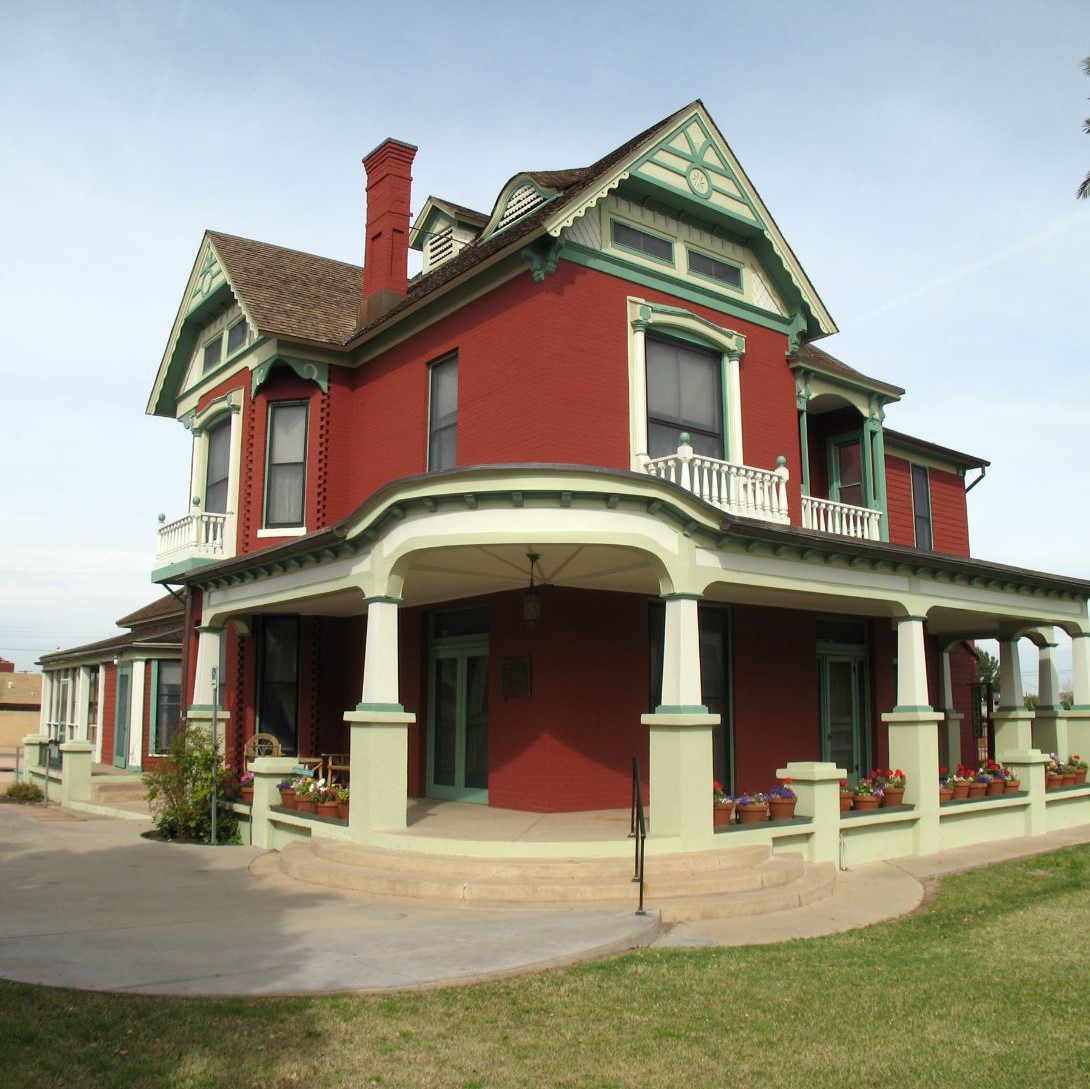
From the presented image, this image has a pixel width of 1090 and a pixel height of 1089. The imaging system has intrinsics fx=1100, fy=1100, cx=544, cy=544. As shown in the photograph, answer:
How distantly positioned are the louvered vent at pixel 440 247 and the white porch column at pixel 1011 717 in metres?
11.6

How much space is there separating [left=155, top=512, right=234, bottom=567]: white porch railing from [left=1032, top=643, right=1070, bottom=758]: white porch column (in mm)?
13380

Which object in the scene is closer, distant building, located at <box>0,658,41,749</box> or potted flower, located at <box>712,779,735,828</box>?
potted flower, located at <box>712,779,735,828</box>

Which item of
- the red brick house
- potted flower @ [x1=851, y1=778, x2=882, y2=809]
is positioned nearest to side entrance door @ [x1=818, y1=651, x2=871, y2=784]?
the red brick house

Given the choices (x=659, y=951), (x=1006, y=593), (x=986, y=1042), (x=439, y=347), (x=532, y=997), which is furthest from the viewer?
(x=1006, y=593)

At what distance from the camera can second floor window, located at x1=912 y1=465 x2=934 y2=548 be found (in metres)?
21.7

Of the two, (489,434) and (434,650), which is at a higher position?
(489,434)

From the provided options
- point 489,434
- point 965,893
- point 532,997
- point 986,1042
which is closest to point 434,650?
point 489,434

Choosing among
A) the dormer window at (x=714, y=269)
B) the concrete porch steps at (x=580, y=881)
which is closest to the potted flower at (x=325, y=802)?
the concrete porch steps at (x=580, y=881)

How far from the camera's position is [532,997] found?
6.86 m

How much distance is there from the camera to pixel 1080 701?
18.0m

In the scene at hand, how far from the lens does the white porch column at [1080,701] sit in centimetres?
1788

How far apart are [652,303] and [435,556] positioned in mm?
5089

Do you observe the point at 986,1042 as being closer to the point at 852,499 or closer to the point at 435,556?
the point at 435,556

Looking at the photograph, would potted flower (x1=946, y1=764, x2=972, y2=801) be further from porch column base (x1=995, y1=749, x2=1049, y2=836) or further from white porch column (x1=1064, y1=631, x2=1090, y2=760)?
white porch column (x1=1064, y1=631, x2=1090, y2=760)
